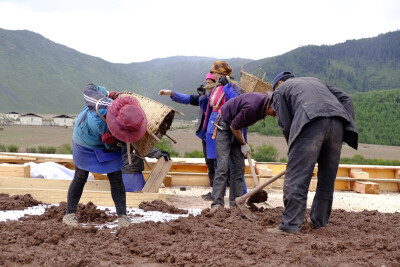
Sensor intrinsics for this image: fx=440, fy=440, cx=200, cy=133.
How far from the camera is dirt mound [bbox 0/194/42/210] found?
467 cm

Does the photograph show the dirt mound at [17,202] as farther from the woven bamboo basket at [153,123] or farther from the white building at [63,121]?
the white building at [63,121]

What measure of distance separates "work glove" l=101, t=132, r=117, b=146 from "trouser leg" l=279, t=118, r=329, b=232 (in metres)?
1.54

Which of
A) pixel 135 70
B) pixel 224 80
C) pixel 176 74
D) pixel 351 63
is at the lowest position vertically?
pixel 224 80

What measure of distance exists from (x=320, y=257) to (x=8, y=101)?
8094 centimetres

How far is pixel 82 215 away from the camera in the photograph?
4320mm

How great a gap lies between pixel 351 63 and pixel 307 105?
53.8 meters

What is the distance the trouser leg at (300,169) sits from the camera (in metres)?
3.67

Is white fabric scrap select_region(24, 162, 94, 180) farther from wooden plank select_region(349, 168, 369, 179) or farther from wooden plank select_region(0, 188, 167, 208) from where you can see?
wooden plank select_region(349, 168, 369, 179)

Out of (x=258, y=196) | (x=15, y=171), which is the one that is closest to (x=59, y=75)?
(x=15, y=171)

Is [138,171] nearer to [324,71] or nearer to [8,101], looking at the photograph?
[324,71]

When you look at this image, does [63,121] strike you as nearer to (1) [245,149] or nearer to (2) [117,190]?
(1) [245,149]

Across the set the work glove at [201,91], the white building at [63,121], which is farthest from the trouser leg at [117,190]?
the white building at [63,121]

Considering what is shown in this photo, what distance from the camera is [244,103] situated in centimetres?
470

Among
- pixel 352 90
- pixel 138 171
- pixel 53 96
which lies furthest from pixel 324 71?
pixel 53 96
